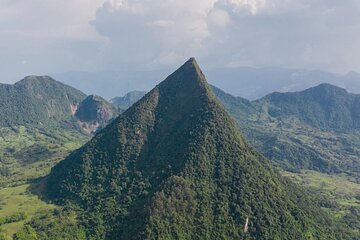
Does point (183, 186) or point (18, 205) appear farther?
point (18, 205)

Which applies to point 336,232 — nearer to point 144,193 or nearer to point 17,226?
point 144,193

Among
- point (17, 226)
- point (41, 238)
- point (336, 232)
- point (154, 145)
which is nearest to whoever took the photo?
point (41, 238)

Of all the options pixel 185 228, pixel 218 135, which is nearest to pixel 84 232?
pixel 185 228

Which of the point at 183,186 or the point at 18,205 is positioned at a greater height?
the point at 183,186

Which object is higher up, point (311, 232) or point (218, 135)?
point (218, 135)

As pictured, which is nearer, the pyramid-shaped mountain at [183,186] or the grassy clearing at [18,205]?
the pyramid-shaped mountain at [183,186]

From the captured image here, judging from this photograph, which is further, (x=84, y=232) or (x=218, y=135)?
(x=218, y=135)

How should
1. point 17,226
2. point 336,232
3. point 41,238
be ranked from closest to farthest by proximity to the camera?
1. point 41,238
2. point 17,226
3. point 336,232

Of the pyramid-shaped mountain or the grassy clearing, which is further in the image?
the grassy clearing
